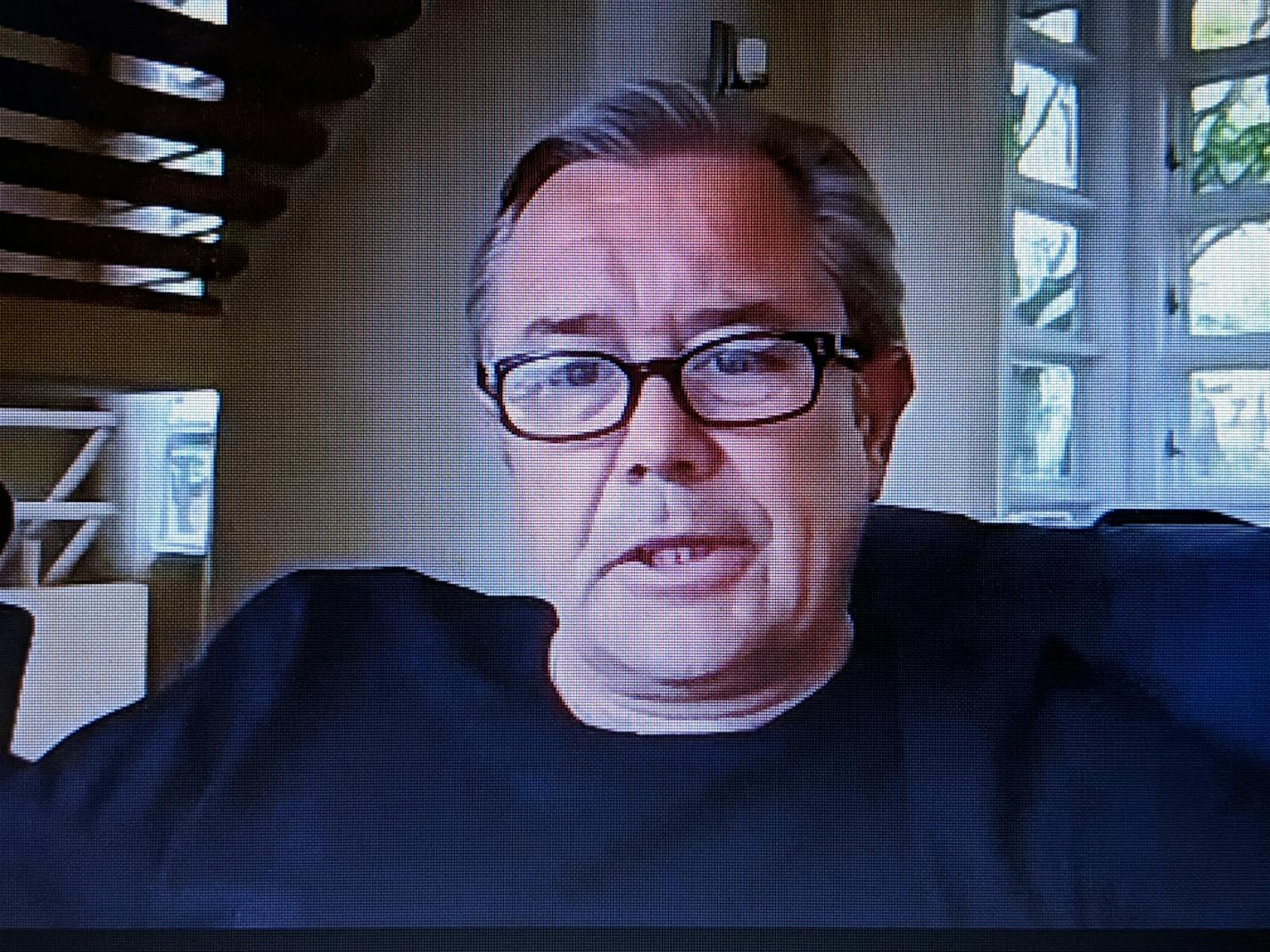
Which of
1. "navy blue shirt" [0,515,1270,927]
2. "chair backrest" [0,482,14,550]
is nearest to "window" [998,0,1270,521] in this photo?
"navy blue shirt" [0,515,1270,927]

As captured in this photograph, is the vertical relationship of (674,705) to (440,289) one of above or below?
below

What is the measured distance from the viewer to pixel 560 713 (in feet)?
3.72

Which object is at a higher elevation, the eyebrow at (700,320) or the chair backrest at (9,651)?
the eyebrow at (700,320)

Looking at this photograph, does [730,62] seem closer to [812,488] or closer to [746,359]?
[746,359]

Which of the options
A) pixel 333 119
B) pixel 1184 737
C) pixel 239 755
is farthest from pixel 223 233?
pixel 1184 737

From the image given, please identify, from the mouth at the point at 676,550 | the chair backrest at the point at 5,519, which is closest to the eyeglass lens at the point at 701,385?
the mouth at the point at 676,550

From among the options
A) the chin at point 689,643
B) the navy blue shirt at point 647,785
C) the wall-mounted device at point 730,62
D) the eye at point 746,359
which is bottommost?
the navy blue shirt at point 647,785

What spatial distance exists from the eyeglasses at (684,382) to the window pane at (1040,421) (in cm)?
15

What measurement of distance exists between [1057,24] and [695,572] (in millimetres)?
585

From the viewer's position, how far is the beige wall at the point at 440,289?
3.70ft

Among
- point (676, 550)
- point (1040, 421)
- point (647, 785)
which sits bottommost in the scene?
point (647, 785)

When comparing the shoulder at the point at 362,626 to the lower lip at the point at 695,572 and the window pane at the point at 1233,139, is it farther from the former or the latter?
the window pane at the point at 1233,139

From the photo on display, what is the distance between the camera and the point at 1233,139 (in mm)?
1157

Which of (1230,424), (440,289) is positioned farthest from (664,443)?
(1230,424)
